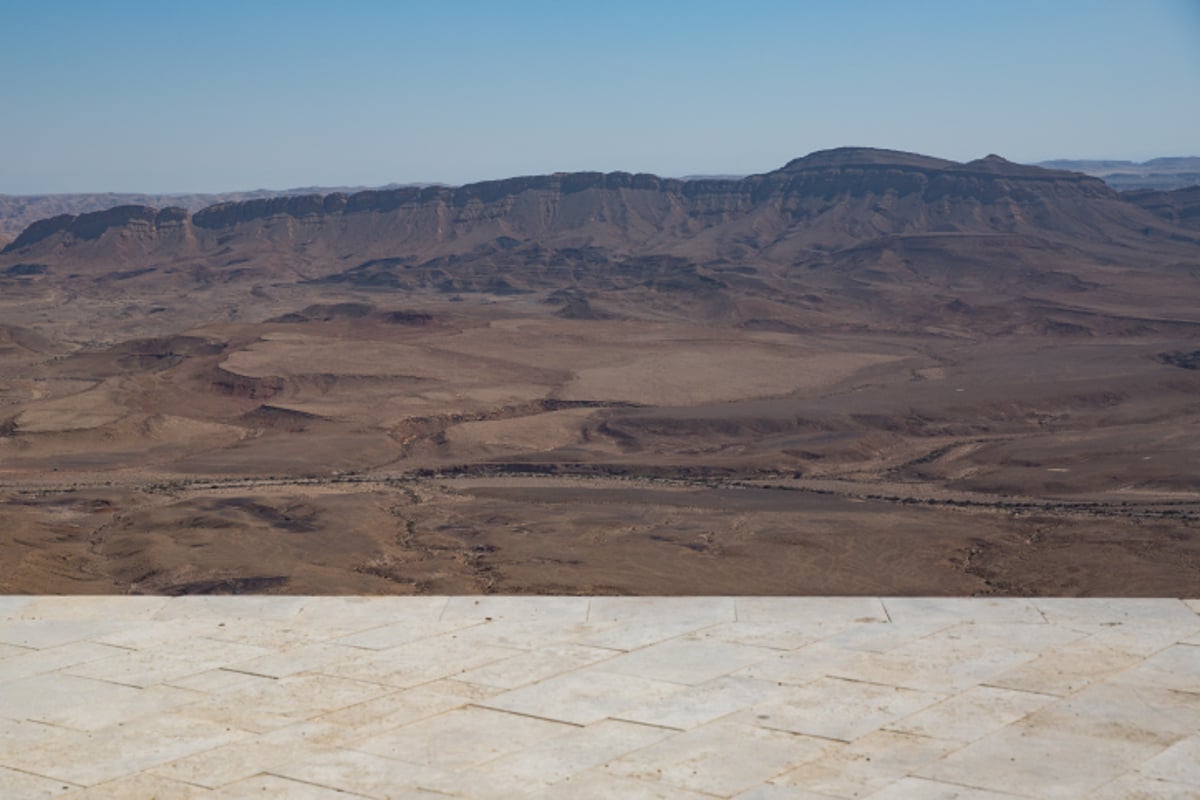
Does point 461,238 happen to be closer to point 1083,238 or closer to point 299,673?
point 1083,238

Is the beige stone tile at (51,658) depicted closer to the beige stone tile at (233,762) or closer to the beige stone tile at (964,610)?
the beige stone tile at (233,762)

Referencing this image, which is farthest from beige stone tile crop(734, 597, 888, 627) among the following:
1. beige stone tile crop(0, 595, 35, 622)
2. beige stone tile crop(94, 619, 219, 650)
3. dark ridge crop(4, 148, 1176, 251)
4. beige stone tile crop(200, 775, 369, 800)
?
dark ridge crop(4, 148, 1176, 251)

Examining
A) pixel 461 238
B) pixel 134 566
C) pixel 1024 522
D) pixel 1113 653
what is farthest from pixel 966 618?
pixel 461 238

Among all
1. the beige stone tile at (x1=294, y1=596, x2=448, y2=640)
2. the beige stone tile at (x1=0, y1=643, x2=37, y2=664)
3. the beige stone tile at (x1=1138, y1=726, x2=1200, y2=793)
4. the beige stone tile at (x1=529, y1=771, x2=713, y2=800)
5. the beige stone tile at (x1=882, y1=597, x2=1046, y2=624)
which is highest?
the beige stone tile at (x1=1138, y1=726, x2=1200, y2=793)

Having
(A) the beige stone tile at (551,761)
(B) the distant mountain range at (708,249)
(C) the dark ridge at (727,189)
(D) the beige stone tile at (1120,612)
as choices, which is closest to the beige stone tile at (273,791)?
(A) the beige stone tile at (551,761)

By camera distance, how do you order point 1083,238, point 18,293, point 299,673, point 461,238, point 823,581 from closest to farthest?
point 299,673
point 823,581
point 18,293
point 1083,238
point 461,238

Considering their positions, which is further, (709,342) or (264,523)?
(709,342)

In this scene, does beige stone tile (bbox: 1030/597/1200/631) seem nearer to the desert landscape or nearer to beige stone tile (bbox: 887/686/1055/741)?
beige stone tile (bbox: 887/686/1055/741)
